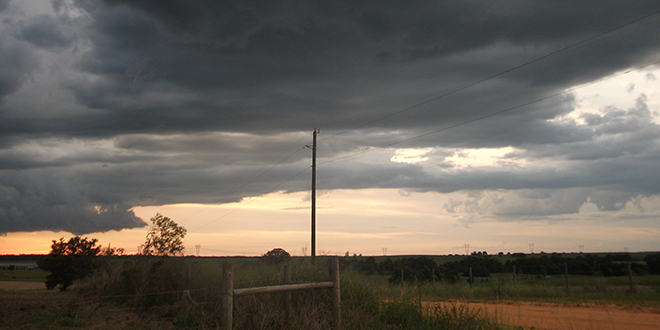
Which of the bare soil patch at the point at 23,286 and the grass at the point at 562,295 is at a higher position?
the grass at the point at 562,295

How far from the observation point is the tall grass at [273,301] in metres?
9.71

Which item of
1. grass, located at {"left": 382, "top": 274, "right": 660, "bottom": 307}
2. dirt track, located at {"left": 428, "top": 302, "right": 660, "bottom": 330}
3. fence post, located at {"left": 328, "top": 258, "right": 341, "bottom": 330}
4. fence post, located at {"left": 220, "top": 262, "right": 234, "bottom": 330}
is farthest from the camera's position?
grass, located at {"left": 382, "top": 274, "right": 660, "bottom": 307}

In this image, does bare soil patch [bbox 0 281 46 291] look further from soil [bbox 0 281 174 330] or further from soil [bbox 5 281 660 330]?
soil [bbox 5 281 660 330]

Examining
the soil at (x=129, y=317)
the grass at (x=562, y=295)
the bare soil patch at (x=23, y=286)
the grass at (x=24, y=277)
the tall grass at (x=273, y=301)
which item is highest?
the tall grass at (x=273, y=301)

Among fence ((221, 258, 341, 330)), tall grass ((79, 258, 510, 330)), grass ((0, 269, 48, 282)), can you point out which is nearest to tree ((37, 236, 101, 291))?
tall grass ((79, 258, 510, 330))

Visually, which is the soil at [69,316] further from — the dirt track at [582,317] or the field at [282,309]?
the dirt track at [582,317]

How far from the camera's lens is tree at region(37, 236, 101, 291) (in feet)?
75.3

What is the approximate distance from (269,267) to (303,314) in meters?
5.49

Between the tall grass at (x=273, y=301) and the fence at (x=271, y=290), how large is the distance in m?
0.30

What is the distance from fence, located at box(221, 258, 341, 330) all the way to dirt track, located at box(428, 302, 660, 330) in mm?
3513

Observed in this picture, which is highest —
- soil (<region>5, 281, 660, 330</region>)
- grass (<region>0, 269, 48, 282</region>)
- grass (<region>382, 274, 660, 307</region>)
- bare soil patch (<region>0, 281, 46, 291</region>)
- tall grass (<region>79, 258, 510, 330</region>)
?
tall grass (<region>79, 258, 510, 330</region>)

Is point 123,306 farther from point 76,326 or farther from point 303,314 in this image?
point 303,314

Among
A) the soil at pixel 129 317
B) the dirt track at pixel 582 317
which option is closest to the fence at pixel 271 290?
the soil at pixel 129 317

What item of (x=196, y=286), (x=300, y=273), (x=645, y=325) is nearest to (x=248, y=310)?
(x=300, y=273)
